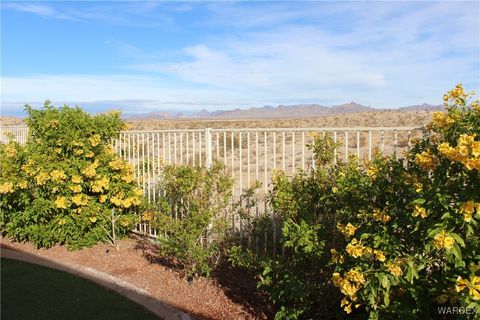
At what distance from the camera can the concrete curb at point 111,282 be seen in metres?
4.87

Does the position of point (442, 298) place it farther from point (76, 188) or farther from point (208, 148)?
point (76, 188)

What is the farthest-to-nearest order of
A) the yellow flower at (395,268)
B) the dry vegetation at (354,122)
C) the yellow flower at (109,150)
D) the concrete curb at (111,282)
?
the dry vegetation at (354,122) → the yellow flower at (109,150) → the concrete curb at (111,282) → the yellow flower at (395,268)

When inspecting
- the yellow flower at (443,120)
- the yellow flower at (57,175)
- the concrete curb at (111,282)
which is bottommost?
the concrete curb at (111,282)

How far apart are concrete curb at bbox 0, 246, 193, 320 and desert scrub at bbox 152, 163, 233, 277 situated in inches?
24.9

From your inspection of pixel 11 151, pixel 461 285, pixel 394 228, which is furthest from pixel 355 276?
pixel 11 151

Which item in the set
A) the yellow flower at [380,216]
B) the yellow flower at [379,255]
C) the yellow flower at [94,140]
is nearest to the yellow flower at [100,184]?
the yellow flower at [94,140]

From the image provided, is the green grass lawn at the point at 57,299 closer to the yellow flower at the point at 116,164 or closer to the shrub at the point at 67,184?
the shrub at the point at 67,184

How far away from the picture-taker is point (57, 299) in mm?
5102

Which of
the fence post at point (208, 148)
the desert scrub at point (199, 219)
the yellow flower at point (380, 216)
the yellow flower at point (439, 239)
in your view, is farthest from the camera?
the fence post at point (208, 148)

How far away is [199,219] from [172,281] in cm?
97

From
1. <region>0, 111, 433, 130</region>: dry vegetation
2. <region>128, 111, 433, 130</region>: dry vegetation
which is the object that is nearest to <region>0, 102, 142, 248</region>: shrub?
<region>0, 111, 433, 130</region>: dry vegetation

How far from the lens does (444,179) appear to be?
9.36 ft

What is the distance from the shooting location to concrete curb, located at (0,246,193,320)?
4.87m

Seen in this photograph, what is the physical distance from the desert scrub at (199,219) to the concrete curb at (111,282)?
2.08ft
